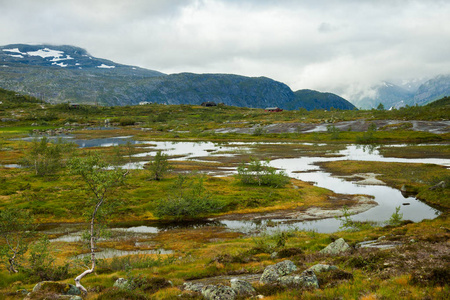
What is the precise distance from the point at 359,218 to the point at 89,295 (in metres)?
40.4

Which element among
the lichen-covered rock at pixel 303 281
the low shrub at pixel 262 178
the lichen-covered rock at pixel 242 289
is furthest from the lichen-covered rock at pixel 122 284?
the low shrub at pixel 262 178

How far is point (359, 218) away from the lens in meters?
43.8

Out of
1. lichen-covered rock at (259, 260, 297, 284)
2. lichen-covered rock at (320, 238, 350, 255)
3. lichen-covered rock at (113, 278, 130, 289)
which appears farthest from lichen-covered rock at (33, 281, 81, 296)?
lichen-covered rock at (320, 238, 350, 255)

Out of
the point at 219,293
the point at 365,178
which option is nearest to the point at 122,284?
the point at 219,293

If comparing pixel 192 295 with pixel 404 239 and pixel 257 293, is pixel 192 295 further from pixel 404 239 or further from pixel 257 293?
pixel 404 239

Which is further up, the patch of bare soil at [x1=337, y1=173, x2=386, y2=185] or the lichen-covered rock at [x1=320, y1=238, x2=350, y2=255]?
the lichen-covered rock at [x1=320, y1=238, x2=350, y2=255]

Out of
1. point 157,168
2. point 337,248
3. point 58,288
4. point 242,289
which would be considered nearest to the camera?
point 242,289

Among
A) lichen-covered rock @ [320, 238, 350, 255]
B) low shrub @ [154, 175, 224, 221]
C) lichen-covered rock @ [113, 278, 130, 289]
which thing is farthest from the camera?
low shrub @ [154, 175, 224, 221]

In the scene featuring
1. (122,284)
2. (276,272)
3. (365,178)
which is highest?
(276,272)

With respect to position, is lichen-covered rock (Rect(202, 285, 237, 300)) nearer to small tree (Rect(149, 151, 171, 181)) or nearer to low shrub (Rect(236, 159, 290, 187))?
low shrub (Rect(236, 159, 290, 187))

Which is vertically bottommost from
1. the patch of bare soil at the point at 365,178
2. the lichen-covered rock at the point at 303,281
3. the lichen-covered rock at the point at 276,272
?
the patch of bare soil at the point at 365,178

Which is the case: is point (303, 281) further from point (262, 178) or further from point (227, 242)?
point (262, 178)

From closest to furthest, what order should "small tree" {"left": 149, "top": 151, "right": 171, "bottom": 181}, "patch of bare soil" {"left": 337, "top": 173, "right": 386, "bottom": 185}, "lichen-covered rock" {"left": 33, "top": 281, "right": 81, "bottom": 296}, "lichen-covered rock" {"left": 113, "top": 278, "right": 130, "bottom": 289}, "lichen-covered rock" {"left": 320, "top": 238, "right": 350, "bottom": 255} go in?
1. "lichen-covered rock" {"left": 33, "top": 281, "right": 81, "bottom": 296}
2. "lichen-covered rock" {"left": 113, "top": 278, "right": 130, "bottom": 289}
3. "lichen-covered rock" {"left": 320, "top": 238, "right": 350, "bottom": 255}
4. "patch of bare soil" {"left": 337, "top": 173, "right": 386, "bottom": 185}
5. "small tree" {"left": 149, "top": 151, "right": 171, "bottom": 181}

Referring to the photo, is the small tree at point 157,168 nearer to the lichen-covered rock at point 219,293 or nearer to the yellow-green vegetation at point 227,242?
the yellow-green vegetation at point 227,242
